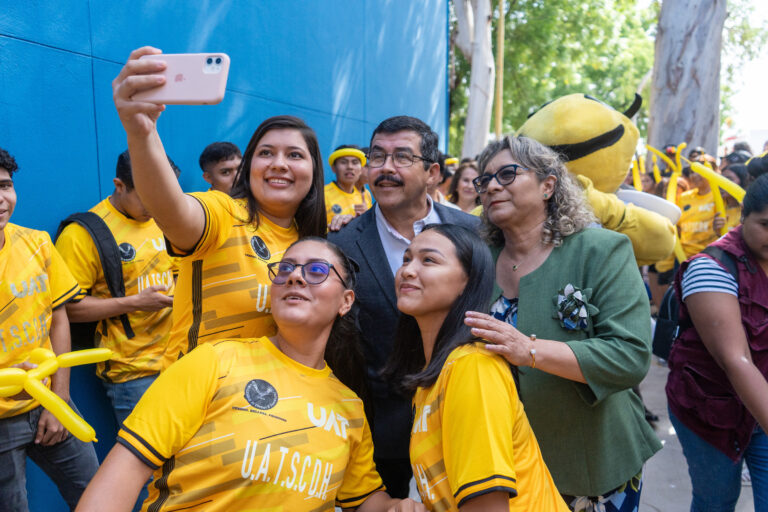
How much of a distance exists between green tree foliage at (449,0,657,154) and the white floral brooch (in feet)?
54.9

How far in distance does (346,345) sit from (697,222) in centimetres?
610

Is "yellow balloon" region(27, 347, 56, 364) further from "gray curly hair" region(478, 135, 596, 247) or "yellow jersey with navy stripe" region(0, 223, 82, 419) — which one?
"gray curly hair" region(478, 135, 596, 247)

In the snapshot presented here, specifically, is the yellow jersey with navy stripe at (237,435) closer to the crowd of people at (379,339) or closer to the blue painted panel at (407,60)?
the crowd of people at (379,339)

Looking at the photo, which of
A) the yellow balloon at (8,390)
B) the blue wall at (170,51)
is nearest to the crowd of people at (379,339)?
the yellow balloon at (8,390)

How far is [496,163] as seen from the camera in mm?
2387

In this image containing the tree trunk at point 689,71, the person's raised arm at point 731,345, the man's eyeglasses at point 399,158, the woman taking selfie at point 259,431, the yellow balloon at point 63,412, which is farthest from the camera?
the tree trunk at point 689,71

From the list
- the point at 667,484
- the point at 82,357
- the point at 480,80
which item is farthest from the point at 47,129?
the point at 480,80

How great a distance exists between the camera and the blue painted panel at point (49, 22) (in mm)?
3055

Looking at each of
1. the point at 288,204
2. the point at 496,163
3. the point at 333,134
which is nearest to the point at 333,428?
the point at 288,204

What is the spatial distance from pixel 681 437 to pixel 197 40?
4.35 metres

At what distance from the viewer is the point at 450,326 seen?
6.49ft

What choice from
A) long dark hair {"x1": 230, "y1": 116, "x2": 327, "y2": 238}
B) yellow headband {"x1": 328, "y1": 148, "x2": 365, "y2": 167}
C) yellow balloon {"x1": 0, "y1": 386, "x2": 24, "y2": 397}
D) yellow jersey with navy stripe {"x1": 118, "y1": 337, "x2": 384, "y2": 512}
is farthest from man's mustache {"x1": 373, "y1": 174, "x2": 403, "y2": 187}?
yellow headband {"x1": 328, "y1": 148, "x2": 365, "y2": 167}

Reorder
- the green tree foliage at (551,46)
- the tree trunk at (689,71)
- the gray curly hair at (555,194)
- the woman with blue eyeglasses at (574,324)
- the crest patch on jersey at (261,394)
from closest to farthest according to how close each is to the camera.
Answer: the crest patch on jersey at (261,394) → the woman with blue eyeglasses at (574,324) → the gray curly hair at (555,194) → the tree trunk at (689,71) → the green tree foliage at (551,46)

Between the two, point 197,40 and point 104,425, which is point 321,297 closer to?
point 104,425
